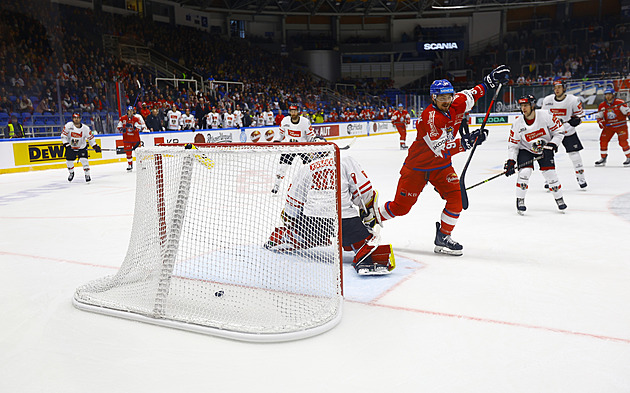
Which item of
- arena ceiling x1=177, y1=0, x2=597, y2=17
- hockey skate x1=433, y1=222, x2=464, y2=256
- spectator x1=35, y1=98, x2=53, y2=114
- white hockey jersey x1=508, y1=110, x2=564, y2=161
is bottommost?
hockey skate x1=433, y1=222, x2=464, y2=256

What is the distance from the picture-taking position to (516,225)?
520cm

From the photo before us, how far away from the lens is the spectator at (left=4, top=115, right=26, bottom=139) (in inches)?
463

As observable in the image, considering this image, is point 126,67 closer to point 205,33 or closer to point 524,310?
point 205,33

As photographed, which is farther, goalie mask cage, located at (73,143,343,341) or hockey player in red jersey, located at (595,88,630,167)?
hockey player in red jersey, located at (595,88,630,167)

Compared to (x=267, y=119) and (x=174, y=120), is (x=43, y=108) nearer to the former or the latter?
(x=174, y=120)

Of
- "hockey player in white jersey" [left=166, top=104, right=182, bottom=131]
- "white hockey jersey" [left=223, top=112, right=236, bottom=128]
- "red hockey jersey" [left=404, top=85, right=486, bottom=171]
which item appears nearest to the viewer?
"red hockey jersey" [left=404, top=85, right=486, bottom=171]

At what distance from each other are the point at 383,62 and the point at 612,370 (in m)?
34.8

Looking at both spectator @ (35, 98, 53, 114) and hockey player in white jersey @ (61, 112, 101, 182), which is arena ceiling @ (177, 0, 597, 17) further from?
hockey player in white jersey @ (61, 112, 101, 182)

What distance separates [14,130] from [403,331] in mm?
12223

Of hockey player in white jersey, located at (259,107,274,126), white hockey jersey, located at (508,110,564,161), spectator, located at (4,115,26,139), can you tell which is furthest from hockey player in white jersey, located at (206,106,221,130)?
white hockey jersey, located at (508,110,564,161)

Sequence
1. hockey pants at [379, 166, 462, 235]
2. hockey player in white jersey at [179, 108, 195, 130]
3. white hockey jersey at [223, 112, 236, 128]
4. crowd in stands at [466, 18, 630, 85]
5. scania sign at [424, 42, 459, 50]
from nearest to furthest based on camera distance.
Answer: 1. hockey pants at [379, 166, 462, 235]
2. hockey player in white jersey at [179, 108, 195, 130]
3. white hockey jersey at [223, 112, 236, 128]
4. crowd in stands at [466, 18, 630, 85]
5. scania sign at [424, 42, 459, 50]

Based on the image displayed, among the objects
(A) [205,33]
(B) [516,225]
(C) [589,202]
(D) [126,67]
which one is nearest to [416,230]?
(B) [516,225]

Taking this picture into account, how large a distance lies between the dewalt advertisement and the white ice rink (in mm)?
7881

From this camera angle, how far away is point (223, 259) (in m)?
3.70
